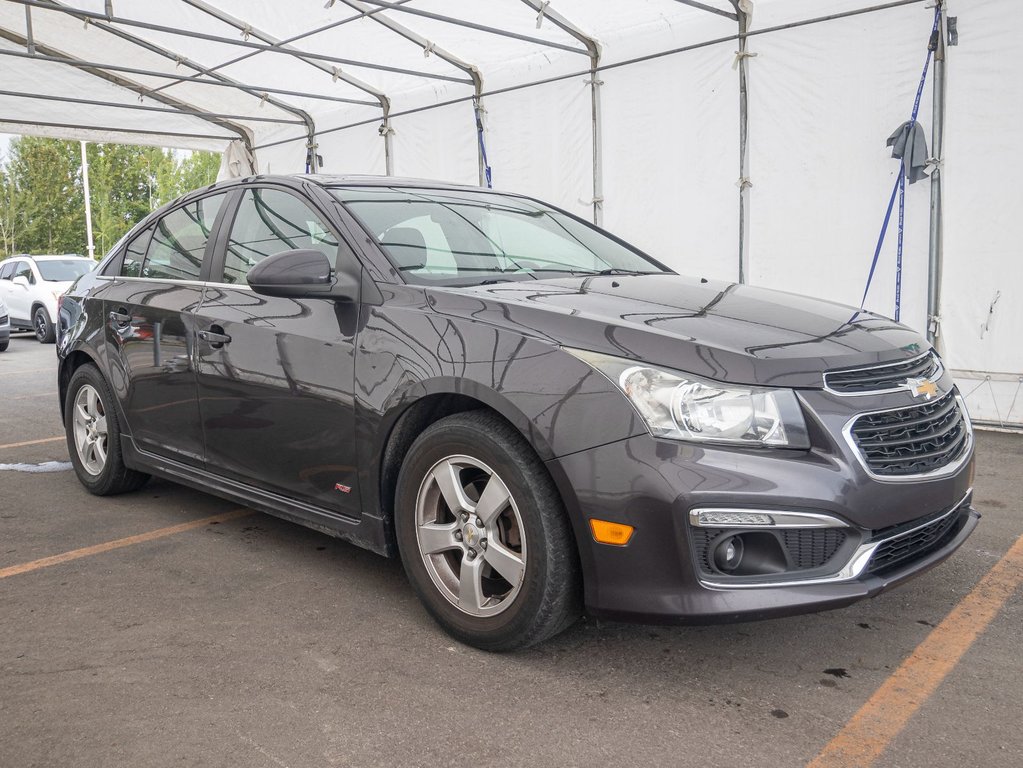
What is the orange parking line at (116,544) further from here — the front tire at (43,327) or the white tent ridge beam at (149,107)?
the front tire at (43,327)

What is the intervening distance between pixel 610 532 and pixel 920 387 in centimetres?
104

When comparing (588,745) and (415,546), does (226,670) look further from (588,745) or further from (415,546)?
(588,745)

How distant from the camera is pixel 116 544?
3943mm

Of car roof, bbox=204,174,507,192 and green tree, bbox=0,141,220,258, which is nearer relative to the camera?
car roof, bbox=204,174,507,192

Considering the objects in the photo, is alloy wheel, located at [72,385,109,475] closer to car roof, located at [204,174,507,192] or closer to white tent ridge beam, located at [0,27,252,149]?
car roof, located at [204,174,507,192]

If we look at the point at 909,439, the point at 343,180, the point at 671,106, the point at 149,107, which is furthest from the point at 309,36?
the point at 909,439

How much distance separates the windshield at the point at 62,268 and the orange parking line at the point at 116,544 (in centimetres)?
1243

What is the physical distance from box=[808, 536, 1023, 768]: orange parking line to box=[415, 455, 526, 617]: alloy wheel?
3.11 feet

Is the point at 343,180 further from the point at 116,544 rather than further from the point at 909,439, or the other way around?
the point at 909,439

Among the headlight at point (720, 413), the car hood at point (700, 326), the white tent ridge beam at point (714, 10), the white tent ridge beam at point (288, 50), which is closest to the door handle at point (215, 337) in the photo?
the car hood at point (700, 326)

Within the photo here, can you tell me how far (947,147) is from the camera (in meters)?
6.64

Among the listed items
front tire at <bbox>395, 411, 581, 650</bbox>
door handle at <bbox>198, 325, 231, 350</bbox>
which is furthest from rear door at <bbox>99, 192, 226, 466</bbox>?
front tire at <bbox>395, 411, 581, 650</bbox>

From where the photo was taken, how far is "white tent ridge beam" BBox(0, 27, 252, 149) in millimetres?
11648

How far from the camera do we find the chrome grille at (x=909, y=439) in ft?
8.04
